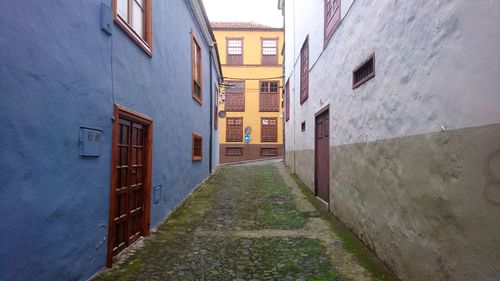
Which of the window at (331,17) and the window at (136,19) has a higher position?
the window at (331,17)

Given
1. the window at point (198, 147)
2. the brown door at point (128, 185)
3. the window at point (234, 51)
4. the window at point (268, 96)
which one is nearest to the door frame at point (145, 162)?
the brown door at point (128, 185)

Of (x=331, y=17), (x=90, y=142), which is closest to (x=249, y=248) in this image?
(x=90, y=142)

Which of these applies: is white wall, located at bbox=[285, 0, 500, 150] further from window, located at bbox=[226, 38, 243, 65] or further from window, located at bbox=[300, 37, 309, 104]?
window, located at bbox=[226, 38, 243, 65]

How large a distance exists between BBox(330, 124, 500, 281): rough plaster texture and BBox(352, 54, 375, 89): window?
0.97 metres

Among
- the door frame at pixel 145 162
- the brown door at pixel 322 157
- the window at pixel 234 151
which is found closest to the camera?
the door frame at pixel 145 162

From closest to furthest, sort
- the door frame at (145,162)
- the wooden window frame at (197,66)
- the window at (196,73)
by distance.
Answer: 1. the door frame at (145,162)
2. the wooden window frame at (197,66)
3. the window at (196,73)

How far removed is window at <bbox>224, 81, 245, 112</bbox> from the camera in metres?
26.3

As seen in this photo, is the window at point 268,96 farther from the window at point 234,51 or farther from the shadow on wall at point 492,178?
the shadow on wall at point 492,178

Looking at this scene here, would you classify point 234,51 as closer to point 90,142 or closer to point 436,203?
point 90,142

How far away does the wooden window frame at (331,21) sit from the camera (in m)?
6.35

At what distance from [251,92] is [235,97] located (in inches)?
53.3

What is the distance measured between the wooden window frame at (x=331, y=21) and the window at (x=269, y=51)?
19.1 m

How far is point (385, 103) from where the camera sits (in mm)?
4016

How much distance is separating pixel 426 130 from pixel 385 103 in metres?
1.07
